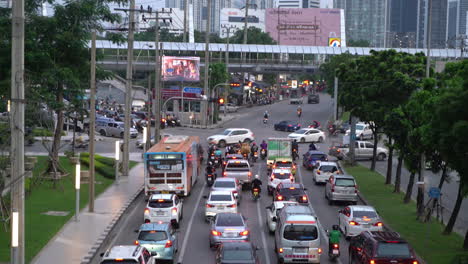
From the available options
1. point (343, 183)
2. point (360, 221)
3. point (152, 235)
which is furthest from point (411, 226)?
point (152, 235)

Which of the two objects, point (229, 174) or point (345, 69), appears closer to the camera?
point (229, 174)

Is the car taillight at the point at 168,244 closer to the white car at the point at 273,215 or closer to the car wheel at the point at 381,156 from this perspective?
the white car at the point at 273,215

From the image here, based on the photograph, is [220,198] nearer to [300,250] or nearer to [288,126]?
[300,250]

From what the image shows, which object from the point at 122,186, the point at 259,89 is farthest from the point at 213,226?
the point at 259,89

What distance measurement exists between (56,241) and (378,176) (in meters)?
26.6

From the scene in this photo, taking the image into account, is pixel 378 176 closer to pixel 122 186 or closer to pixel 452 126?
pixel 122 186

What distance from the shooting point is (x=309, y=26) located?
554ft

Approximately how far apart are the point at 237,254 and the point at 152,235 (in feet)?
13.4

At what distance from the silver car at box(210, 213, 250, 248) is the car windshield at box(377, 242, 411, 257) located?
A: 611 cm

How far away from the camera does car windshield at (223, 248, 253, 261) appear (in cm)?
2017

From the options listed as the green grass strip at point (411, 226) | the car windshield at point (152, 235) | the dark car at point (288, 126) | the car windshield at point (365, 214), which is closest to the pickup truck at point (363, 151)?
the green grass strip at point (411, 226)

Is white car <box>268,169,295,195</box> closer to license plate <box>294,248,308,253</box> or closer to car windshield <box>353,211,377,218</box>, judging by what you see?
car windshield <box>353,211,377,218</box>

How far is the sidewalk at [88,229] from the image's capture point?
24.2 meters

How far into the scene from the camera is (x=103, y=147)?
62.4 metres
